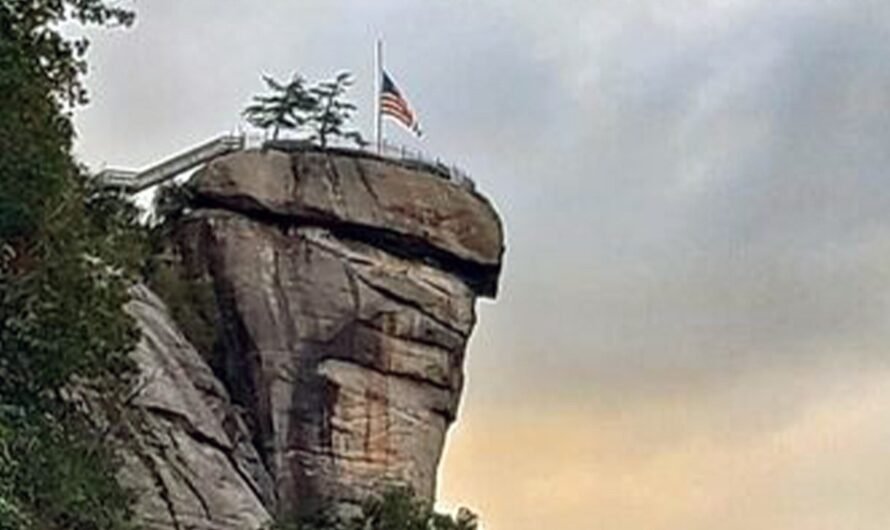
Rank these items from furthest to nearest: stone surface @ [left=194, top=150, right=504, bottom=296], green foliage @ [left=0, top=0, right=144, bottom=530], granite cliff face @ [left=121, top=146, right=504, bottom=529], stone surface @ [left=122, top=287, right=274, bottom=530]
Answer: stone surface @ [left=194, top=150, right=504, bottom=296] → granite cliff face @ [left=121, top=146, right=504, bottom=529] → stone surface @ [left=122, top=287, right=274, bottom=530] → green foliage @ [left=0, top=0, right=144, bottom=530]

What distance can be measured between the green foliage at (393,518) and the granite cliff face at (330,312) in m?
→ 1.29

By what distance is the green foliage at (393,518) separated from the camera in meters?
42.5

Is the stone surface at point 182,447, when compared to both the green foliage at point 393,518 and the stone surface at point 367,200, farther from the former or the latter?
the stone surface at point 367,200

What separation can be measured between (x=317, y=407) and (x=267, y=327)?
7.55ft

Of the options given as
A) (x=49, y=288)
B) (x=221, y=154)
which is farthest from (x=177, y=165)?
(x=49, y=288)

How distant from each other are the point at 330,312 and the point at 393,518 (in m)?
7.22

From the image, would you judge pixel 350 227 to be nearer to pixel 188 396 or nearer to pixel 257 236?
pixel 257 236

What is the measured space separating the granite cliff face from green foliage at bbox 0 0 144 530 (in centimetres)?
1534

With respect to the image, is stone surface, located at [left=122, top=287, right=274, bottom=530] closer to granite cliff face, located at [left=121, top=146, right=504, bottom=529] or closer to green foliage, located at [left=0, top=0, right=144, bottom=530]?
granite cliff face, located at [left=121, top=146, right=504, bottom=529]

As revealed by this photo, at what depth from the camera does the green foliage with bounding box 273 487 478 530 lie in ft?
139

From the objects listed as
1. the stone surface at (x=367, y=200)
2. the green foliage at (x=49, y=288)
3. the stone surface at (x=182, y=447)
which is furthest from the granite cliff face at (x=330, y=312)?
the green foliage at (x=49, y=288)

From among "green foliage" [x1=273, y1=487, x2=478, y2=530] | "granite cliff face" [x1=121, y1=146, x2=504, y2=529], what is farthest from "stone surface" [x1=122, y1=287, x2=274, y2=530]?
"green foliage" [x1=273, y1=487, x2=478, y2=530]

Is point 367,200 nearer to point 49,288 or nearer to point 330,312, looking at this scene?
point 330,312

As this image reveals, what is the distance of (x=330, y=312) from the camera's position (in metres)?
48.1
